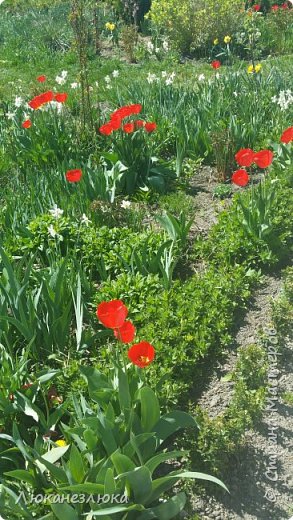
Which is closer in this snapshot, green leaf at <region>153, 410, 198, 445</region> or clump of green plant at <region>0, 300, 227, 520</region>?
clump of green plant at <region>0, 300, 227, 520</region>

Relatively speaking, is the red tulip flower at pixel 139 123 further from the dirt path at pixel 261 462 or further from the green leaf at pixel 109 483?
the green leaf at pixel 109 483

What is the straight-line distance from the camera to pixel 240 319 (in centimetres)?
355

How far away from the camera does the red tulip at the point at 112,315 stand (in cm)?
225

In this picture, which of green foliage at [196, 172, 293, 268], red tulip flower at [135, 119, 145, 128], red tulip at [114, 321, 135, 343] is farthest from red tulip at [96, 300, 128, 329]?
red tulip flower at [135, 119, 145, 128]

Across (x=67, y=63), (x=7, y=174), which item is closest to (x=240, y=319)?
(x=7, y=174)

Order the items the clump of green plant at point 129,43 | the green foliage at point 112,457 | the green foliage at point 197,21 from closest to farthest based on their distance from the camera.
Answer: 1. the green foliage at point 112,457
2. the clump of green plant at point 129,43
3. the green foliage at point 197,21

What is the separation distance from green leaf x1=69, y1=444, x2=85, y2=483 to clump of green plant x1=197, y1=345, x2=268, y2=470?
582 millimetres

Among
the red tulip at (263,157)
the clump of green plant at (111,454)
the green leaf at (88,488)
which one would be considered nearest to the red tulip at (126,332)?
the clump of green plant at (111,454)

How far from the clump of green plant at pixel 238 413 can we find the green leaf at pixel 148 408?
0.97 ft

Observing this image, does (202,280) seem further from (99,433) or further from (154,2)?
(154,2)

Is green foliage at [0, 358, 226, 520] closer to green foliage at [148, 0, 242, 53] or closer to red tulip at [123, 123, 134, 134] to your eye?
red tulip at [123, 123, 134, 134]

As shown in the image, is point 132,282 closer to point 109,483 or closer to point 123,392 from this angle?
point 123,392

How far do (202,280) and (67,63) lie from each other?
258 inches

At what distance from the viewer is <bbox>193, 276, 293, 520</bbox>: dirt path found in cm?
254
